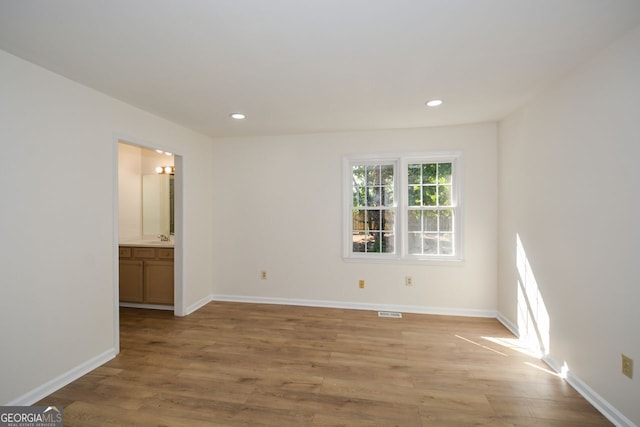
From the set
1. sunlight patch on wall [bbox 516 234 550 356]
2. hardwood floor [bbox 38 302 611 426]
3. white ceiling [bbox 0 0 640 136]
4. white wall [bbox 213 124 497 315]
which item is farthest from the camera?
white wall [bbox 213 124 497 315]

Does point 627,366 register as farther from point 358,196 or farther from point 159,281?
point 159,281

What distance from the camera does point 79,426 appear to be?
1.83 meters

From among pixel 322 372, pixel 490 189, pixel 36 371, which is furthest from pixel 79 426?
pixel 490 189

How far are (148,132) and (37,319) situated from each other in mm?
2028

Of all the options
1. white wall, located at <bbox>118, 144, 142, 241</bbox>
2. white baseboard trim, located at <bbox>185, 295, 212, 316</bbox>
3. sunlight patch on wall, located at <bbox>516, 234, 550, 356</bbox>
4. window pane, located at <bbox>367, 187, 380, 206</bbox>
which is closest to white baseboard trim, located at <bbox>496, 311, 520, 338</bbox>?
sunlight patch on wall, located at <bbox>516, 234, 550, 356</bbox>

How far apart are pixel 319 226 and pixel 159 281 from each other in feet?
7.81

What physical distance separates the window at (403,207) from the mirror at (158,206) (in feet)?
9.88

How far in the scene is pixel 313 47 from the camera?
189 centimetres

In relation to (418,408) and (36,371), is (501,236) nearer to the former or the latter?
(418,408)

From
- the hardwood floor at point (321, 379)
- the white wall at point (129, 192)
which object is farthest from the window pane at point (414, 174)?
the white wall at point (129, 192)

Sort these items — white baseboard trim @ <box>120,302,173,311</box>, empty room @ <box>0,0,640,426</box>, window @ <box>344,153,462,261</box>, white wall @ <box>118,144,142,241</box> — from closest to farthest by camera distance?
empty room @ <box>0,0,640,426</box>, window @ <box>344,153,462,261</box>, white baseboard trim @ <box>120,302,173,311</box>, white wall @ <box>118,144,142,241</box>

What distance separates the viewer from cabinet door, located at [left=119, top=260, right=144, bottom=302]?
4.00 meters

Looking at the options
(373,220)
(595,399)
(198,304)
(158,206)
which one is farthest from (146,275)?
(595,399)

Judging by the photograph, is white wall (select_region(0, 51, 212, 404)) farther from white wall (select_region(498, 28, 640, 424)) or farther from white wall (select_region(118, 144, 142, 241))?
white wall (select_region(498, 28, 640, 424))
